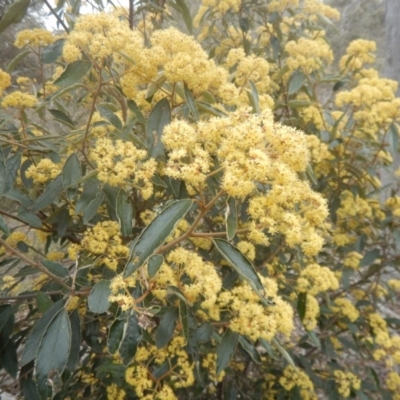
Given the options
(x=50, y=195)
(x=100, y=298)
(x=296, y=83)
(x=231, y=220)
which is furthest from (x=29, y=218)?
(x=296, y=83)

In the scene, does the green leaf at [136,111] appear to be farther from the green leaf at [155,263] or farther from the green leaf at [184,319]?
the green leaf at [184,319]

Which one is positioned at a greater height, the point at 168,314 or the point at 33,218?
the point at 33,218

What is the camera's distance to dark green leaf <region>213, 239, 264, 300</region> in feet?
3.62

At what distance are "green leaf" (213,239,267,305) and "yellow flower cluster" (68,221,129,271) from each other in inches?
21.7

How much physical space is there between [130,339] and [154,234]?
40cm

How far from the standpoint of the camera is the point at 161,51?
1364 mm

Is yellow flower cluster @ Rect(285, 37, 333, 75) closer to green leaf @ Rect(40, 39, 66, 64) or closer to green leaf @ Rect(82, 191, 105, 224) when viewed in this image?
green leaf @ Rect(40, 39, 66, 64)

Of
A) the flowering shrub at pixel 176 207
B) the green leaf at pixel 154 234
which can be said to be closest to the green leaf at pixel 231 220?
the flowering shrub at pixel 176 207

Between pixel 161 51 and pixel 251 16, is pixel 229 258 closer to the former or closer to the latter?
pixel 161 51

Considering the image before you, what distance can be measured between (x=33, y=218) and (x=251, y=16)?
229cm

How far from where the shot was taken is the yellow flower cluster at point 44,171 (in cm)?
166

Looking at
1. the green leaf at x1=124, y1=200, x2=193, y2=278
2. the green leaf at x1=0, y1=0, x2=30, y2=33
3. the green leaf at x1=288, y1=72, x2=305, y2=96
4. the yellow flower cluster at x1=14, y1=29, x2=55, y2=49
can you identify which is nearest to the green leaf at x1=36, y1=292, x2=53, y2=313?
the green leaf at x1=124, y1=200, x2=193, y2=278

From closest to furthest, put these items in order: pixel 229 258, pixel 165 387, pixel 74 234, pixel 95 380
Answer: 1. pixel 229 258
2. pixel 165 387
3. pixel 74 234
4. pixel 95 380

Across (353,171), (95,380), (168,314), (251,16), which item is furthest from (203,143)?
(251,16)
